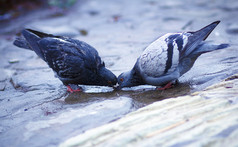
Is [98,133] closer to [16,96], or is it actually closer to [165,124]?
[165,124]

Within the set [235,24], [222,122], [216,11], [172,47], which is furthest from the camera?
[216,11]

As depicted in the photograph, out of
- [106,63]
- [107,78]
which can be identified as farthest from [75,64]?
[106,63]

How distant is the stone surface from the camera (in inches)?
93.4

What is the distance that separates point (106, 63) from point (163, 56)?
1.80 meters

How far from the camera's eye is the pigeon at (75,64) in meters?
4.35

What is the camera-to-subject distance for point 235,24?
7035 mm

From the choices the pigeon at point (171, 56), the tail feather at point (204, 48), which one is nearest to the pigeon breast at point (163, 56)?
the pigeon at point (171, 56)

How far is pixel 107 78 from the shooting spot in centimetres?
435

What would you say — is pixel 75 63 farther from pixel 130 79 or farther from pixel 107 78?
pixel 130 79

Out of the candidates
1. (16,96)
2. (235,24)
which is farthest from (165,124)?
(235,24)

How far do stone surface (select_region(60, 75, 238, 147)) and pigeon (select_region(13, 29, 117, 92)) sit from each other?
154cm

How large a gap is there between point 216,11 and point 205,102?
6642mm

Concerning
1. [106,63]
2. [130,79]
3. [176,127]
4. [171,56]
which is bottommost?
[176,127]

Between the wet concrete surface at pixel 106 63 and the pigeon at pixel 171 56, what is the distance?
→ 20cm
